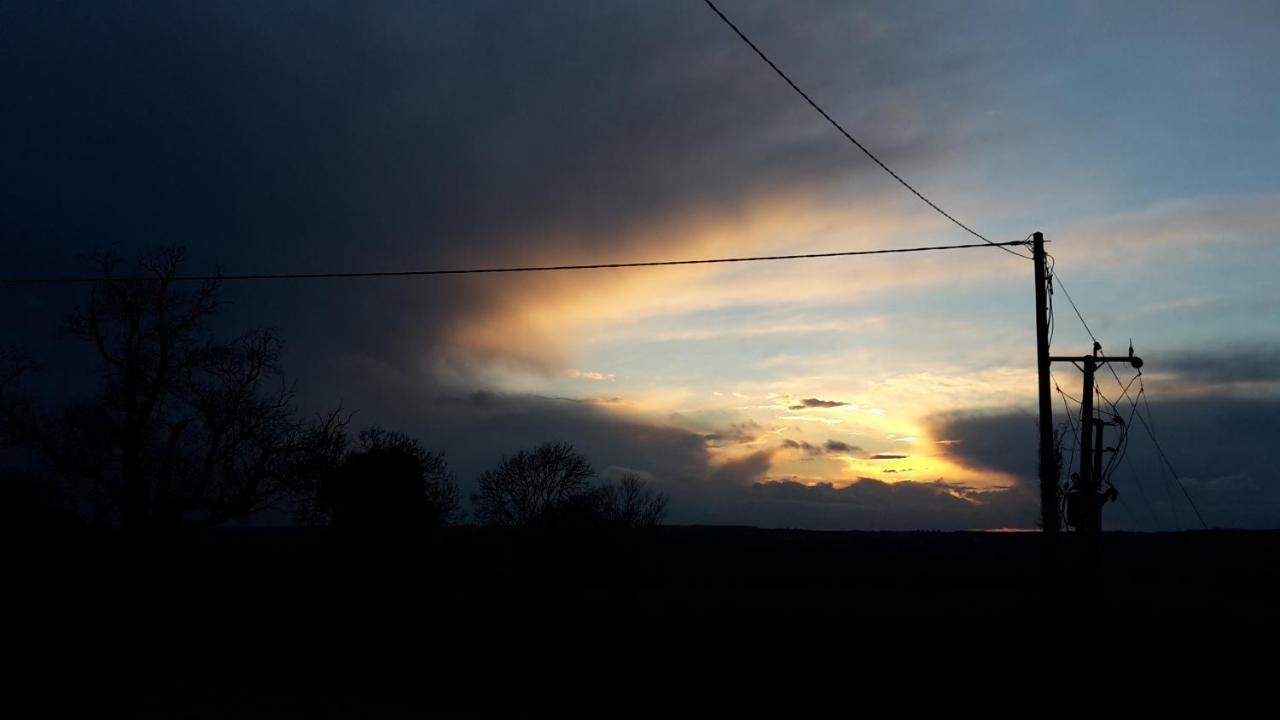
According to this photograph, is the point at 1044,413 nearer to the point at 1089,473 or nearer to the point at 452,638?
the point at 1089,473

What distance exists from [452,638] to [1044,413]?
18.4 metres

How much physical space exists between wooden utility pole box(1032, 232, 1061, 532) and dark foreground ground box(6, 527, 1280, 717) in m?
1.36

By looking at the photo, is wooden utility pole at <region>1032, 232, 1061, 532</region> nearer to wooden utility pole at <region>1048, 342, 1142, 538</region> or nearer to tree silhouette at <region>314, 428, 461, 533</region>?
wooden utility pole at <region>1048, 342, 1142, 538</region>

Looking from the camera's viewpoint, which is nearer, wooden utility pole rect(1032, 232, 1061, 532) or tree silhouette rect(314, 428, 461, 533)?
wooden utility pole rect(1032, 232, 1061, 532)

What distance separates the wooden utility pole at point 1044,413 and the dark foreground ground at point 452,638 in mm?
1361

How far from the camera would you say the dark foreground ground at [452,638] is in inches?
757

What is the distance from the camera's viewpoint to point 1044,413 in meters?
17.2

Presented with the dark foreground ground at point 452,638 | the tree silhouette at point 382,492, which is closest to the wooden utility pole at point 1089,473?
the dark foreground ground at point 452,638

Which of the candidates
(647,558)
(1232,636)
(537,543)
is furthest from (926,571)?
(1232,636)

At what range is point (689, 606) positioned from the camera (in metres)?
32.1

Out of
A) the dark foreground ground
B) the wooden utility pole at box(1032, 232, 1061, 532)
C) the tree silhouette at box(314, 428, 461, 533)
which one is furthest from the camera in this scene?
the tree silhouette at box(314, 428, 461, 533)

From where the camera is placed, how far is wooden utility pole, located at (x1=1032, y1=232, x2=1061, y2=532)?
1728 centimetres

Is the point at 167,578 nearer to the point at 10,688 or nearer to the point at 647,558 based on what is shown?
the point at 10,688

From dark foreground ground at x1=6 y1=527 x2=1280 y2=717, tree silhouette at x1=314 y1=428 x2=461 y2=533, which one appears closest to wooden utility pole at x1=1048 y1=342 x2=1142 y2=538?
dark foreground ground at x1=6 y1=527 x2=1280 y2=717
